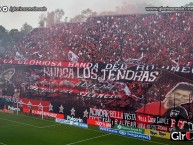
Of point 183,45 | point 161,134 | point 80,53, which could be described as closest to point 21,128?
point 161,134

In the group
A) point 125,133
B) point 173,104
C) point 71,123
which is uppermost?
point 173,104

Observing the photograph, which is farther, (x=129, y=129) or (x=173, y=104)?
(x=173, y=104)

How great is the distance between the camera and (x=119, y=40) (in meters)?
37.2

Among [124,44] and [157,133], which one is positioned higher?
[124,44]

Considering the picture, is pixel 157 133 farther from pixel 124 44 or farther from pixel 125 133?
pixel 124 44

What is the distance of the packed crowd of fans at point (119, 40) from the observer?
32781 mm

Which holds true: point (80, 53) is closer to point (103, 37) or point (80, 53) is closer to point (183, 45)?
point (103, 37)

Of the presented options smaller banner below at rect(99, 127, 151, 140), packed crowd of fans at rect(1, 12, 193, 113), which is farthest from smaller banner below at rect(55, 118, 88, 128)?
packed crowd of fans at rect(1, 12, 193, 113)

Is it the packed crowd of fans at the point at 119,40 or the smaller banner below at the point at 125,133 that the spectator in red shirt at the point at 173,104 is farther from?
the smaller banner below at the point at 125,133

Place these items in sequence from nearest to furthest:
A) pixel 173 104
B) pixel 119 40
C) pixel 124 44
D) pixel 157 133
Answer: pixel 157 133, pixel 173 104, pixel 124 44, pixel 119 40

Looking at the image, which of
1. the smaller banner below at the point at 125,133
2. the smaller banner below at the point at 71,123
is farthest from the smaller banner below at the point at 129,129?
the smaller banner below at the point at 71,123

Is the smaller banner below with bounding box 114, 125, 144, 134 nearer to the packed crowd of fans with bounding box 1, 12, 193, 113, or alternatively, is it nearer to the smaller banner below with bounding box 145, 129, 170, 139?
the smaller banner below with bounding box 145, 129, 170, 139

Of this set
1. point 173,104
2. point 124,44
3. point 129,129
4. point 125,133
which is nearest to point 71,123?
point 125,133

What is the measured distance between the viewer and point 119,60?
115 ft
